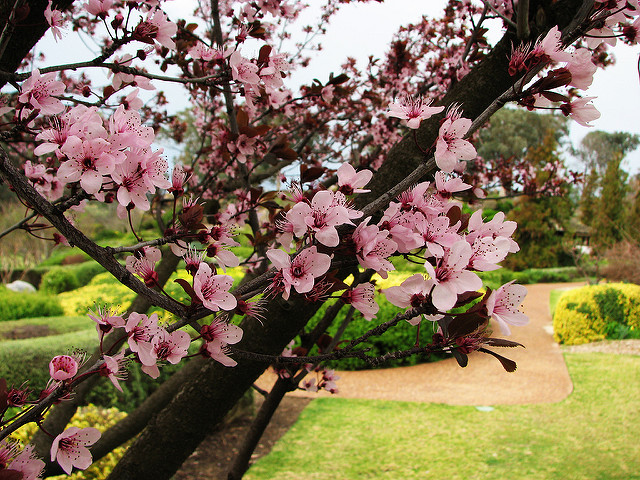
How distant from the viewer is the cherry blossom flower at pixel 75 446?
→ 2.92ft

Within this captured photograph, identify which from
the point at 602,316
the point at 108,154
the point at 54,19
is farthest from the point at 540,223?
the point at 108,154

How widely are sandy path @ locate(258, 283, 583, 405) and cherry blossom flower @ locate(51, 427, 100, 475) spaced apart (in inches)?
228

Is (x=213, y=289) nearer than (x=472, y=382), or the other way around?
(x=213, y=289)

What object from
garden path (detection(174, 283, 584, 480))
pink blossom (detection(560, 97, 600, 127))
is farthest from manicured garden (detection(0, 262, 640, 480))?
pink blossom (detection(560, 97, 600, 127))

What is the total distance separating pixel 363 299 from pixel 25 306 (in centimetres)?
897

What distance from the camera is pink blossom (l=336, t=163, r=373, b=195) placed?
2.94 ft

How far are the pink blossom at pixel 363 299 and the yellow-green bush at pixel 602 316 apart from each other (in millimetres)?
8656

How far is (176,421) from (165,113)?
3.23 metres

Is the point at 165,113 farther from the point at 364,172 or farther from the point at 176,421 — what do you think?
the point at 364,172

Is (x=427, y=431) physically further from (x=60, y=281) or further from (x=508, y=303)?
(x=60, y=281)

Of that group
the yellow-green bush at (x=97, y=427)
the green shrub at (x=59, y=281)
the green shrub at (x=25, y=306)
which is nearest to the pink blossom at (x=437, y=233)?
the yellow-green bush at (x=97, y=427)

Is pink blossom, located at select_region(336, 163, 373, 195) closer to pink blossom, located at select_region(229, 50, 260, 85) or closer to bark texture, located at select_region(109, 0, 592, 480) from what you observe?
bark texture, located at select_region(109, 0, 592, 480)

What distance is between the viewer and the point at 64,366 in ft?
2.86

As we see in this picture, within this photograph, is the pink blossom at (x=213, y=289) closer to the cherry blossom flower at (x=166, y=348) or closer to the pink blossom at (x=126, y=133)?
the cherry blossom flower at (x=166, y=348)
